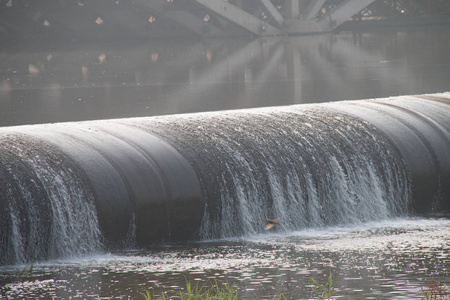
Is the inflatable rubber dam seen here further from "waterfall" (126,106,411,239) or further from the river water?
the river water

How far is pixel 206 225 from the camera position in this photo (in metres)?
8.02

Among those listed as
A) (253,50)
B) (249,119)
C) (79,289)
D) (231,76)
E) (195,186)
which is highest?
(253,50)

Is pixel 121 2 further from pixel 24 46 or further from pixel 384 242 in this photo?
pixel 384 242

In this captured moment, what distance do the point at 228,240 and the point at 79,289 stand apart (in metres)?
2.14

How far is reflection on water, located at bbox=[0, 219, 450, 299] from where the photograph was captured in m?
5.92

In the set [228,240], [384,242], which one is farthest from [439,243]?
[228,240]

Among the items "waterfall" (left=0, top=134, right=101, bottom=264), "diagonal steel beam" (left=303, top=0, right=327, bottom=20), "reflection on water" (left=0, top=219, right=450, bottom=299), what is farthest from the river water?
"diagonal steel beam" (left=303, top=0, right=327, bottom=20)

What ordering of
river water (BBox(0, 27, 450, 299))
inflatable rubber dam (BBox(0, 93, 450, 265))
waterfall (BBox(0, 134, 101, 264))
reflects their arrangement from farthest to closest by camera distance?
inflatable rubber dam (BBox(0, 93, 450, 265)) → waterfall (BBox(0, 134, 101, 264)) → river water (BBox(0, 27, 450, 299))

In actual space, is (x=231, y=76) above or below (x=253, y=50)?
below

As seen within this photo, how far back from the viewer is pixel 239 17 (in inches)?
1625

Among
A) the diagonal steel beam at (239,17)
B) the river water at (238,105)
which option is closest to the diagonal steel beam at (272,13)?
the diagonal steel beam at (239,17)

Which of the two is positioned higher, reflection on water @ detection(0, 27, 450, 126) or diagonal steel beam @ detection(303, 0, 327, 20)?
diagonal steel beam @ detection(303, 0, 327, 20)

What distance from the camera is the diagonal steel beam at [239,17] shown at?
3962cm

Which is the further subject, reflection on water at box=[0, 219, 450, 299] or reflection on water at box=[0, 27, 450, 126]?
reflection on water at box=[0, 27, 450, 126]
